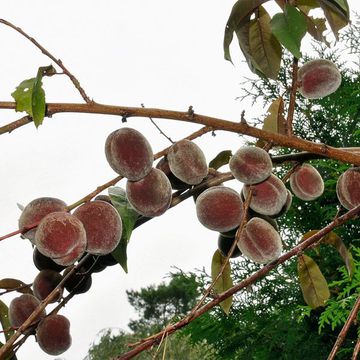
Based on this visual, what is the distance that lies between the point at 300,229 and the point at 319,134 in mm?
989

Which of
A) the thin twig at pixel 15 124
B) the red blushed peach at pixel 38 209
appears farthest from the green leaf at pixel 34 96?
the red blushed peach at pixel 38 209

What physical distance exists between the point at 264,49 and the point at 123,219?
1.58 feet

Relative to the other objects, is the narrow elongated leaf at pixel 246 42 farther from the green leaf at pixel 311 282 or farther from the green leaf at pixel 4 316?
the green leaf at pixel 4 316

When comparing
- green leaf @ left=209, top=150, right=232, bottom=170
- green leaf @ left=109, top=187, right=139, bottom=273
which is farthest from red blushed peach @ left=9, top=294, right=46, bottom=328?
green leaf @ left=209, top=150, right=232, bottom=170

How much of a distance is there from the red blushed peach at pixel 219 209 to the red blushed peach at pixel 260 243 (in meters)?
0.04

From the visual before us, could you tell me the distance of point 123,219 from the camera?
3.05 ft

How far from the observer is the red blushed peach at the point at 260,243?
0.97 meters

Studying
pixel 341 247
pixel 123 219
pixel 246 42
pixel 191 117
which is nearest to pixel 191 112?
pixel 191 117

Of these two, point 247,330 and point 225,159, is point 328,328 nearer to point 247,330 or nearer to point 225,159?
point 247,330

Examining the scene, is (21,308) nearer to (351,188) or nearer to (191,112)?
(191,112)

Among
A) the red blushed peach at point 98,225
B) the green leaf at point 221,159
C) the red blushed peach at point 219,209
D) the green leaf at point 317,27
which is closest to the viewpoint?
the red blushed peach at point 98,225

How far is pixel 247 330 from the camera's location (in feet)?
12.2

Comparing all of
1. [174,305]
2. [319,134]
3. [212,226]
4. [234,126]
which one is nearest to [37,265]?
[212,226]

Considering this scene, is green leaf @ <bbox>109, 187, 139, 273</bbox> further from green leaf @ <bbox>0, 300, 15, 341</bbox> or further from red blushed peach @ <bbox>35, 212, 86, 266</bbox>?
green leaf @ <bbox>0, 300, 15, 341</bbox>
